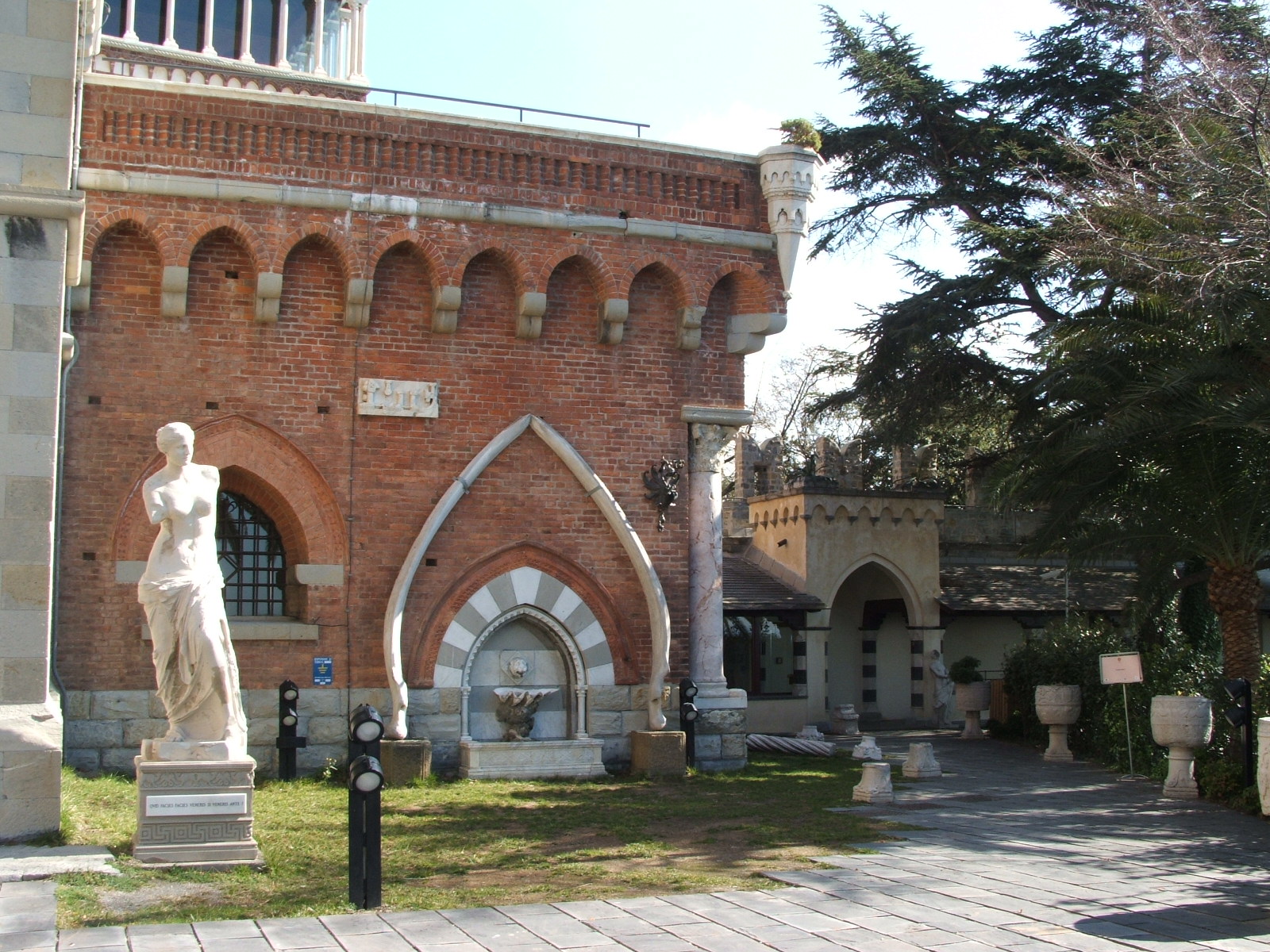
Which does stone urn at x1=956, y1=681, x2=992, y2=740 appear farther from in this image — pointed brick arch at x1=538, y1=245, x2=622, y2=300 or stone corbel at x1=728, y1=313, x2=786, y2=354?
pointed brick arch at x1=538, y1=245, x2=622, y2=300

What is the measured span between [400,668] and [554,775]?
6.45 ft

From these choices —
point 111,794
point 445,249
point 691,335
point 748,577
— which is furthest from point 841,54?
point 111,794

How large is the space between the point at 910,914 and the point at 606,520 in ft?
25.2

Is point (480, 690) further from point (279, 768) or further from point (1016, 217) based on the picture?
point (1016, 217)

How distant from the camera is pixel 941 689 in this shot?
24.0m

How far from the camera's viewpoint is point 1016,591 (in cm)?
2528

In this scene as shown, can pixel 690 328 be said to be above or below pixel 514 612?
above

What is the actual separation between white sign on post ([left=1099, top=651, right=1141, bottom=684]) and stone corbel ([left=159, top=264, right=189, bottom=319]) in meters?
10.9

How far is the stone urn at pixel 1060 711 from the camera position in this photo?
1752 cm

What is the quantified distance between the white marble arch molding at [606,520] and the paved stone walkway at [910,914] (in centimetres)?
426

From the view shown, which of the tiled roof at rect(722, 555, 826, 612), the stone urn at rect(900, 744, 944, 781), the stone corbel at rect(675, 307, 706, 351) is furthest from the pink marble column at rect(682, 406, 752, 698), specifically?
the tiled roof at rect(722, 555, 826, 612)

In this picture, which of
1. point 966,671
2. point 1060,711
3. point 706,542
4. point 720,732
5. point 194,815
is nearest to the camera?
point 194,815

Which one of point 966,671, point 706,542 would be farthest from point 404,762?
point 966,671

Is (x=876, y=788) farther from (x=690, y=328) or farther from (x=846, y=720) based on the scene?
(x=846, y=720)
